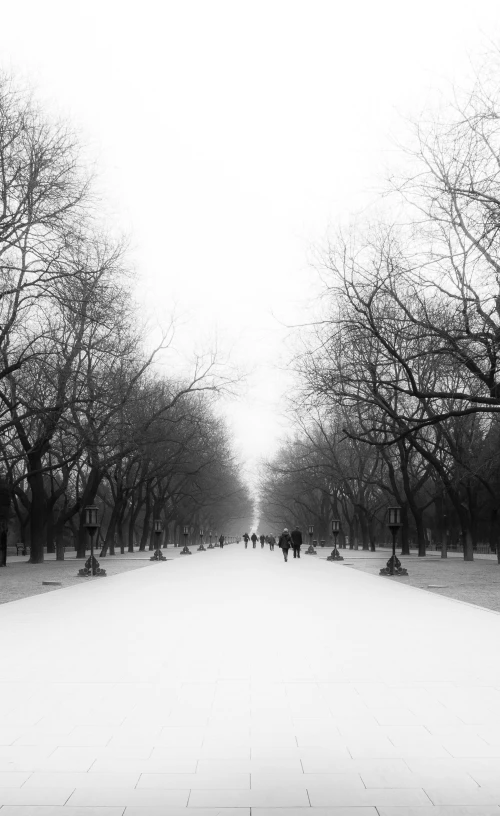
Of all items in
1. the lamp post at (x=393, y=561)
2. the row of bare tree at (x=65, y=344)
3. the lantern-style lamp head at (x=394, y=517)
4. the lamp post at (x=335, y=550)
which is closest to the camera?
the row of bare tree at (x=65, y=344)

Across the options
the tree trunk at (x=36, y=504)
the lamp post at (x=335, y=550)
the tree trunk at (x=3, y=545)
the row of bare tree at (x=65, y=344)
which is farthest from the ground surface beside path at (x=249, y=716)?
the lamp post at (x=335, y=550)

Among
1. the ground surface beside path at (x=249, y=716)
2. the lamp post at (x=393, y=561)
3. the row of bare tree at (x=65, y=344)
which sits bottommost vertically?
the ground surface beside path at (x=249, y=716)

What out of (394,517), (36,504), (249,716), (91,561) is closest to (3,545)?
(36,504)

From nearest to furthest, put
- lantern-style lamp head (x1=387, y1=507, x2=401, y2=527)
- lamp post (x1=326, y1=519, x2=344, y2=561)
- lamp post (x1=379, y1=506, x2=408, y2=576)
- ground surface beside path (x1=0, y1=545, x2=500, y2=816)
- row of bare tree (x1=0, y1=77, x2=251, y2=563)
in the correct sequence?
ground surface beside path (x1=0, y1=545, x2=500, y2=816), row of bare tree (x1=0, y1=77, x2=251, y2=563), lamp post (x1=379, y1=506, x2=408, y2=576), lantern-style lamp head (x1=387, y1=507, x2=401, y2=527), lamp post (x1=326, y1=519, x2=344, y2=561)

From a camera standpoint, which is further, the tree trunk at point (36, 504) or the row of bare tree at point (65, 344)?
the tree trunk at point (36, 504)

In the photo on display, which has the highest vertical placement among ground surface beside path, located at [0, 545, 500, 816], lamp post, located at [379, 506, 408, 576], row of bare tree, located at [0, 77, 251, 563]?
row of bare tree, located at [0, 77, 251, 563]

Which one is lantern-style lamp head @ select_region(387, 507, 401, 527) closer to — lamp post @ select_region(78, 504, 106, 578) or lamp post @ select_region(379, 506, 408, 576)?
lamp post @ select_region(379, 506, 408, 576)

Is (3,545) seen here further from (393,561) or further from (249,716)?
(249,716)

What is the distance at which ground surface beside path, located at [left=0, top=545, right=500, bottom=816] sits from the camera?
15.1 ft

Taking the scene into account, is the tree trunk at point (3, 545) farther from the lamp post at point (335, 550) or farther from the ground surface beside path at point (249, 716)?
the ground surface beside path at point (249, 716)

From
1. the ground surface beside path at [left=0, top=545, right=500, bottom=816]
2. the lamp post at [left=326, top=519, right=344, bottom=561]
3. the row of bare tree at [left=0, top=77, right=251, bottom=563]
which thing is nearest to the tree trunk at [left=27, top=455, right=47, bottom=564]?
the row of bare tree at [left=0, top=77, right=251, bottom=563]

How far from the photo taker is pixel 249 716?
6543 millimetres

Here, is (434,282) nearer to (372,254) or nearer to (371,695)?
(372,254)

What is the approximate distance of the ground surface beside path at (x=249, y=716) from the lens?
462 centimetres
